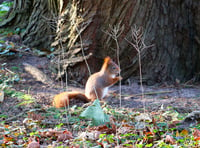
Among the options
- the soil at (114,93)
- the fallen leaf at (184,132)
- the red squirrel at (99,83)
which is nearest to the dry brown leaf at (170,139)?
the fallen leaf at (184,132)

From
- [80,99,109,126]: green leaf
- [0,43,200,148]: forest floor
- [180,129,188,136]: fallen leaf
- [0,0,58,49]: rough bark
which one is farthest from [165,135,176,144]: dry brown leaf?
[0,0,58,49]: rough bark

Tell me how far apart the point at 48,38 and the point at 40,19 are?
505mm

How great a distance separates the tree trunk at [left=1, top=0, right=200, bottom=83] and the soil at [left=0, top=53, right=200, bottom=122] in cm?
40

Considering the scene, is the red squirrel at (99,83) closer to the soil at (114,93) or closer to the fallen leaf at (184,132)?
the soil at (114,93)

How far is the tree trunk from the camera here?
6.01m

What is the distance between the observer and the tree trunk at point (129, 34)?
601 cm

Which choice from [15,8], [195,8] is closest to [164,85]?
[195,8]

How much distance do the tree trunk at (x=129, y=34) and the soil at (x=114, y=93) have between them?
401 mm

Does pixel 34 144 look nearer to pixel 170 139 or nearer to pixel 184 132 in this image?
pixel 170 139

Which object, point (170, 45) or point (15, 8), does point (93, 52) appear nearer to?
point (170, 45)

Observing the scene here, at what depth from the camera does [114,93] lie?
5938mm

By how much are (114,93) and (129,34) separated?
1.17 m

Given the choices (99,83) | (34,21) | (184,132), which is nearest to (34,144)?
(184,132)

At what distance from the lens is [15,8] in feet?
26.6
